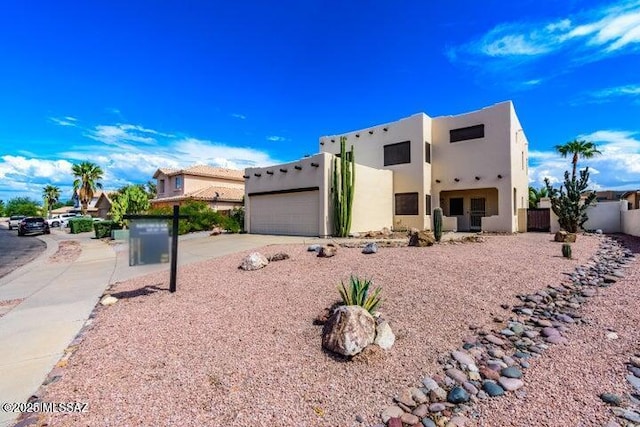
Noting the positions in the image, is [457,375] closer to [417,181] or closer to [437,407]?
[437,407]

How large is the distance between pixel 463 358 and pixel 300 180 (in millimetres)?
14376

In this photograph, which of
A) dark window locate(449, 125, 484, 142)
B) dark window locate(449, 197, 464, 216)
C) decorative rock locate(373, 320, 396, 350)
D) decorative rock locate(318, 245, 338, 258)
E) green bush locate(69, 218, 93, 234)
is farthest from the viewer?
green bush locate(69, 218, 93, 234)

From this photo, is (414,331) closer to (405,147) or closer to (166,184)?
(405,147)

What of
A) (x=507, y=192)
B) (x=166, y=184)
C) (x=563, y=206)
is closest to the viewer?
(x=563, y=206)

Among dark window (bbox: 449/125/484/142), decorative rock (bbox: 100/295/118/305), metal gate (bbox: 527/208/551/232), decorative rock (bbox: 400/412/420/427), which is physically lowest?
decorative rock (bbox: 400/412/420/427)

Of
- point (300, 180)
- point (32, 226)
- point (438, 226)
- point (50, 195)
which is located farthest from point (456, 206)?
point (50, 195)

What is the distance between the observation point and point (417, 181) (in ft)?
64.0

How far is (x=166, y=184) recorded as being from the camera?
32.1m

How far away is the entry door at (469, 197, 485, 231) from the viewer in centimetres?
2039

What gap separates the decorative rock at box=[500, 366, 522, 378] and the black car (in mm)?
35806

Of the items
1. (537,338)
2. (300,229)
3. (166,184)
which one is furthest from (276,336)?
(166,184)

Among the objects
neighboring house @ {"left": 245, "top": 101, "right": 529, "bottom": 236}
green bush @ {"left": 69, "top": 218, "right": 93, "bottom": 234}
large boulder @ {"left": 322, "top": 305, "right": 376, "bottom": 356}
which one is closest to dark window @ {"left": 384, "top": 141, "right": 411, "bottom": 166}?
neighboring house @ {"left": 245, "top": 101, "right": 529, "bottom": 236}

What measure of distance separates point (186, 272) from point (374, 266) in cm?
512

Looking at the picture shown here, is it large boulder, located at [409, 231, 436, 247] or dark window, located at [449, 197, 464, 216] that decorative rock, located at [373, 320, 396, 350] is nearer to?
large boulder, located at [409, 231, 436, 247]
